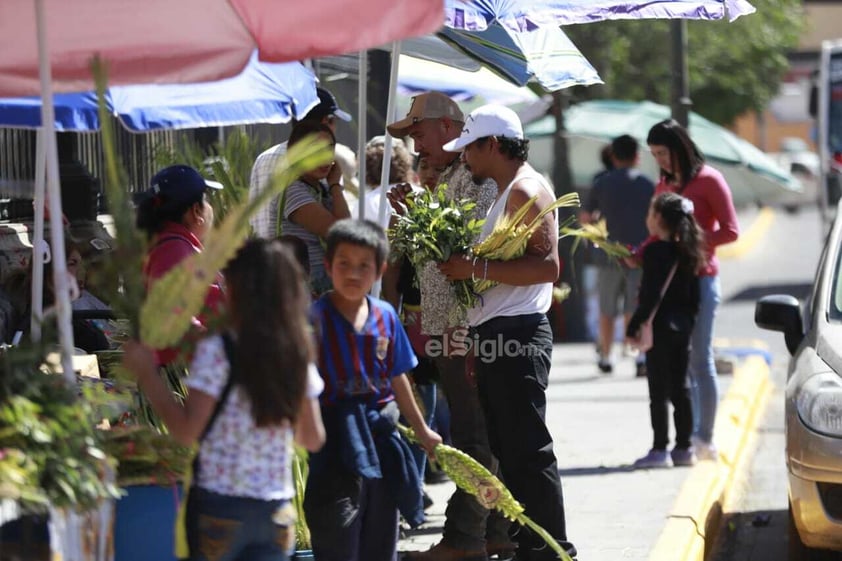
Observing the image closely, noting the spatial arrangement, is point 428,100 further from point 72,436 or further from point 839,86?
point 839,86

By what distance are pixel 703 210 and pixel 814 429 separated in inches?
98.0

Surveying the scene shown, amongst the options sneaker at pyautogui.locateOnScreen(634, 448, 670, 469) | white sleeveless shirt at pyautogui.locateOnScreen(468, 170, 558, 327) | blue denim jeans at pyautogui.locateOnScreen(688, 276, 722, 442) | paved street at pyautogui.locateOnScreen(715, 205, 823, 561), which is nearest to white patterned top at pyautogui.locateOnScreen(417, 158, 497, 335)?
white sleeveless shirt at pyautogui.locateOnScreen(468, 170, 558, 327)

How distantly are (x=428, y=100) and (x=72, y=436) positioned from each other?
124 inches

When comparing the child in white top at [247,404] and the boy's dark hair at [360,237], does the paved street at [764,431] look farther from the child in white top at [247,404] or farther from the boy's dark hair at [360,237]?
the child in white top at [247,404]

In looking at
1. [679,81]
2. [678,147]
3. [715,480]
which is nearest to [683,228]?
[678,147]

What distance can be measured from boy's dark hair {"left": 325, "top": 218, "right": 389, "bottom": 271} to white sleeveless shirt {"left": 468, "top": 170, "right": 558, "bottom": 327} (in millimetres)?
1231

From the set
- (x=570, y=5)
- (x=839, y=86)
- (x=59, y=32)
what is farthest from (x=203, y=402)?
(x=839, y=86)

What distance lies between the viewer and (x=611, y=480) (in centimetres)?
872

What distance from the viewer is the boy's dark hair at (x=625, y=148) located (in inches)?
485

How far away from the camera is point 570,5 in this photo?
644cm

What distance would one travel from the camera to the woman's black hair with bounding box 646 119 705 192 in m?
8.78

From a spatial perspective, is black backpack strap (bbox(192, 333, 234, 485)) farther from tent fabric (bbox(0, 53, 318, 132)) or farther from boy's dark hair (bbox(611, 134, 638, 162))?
boy's dark hair (bbox(611, 134, 638, 162))

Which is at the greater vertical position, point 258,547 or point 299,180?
point 299,180

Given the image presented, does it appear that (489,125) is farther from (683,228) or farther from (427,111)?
(683,228)
